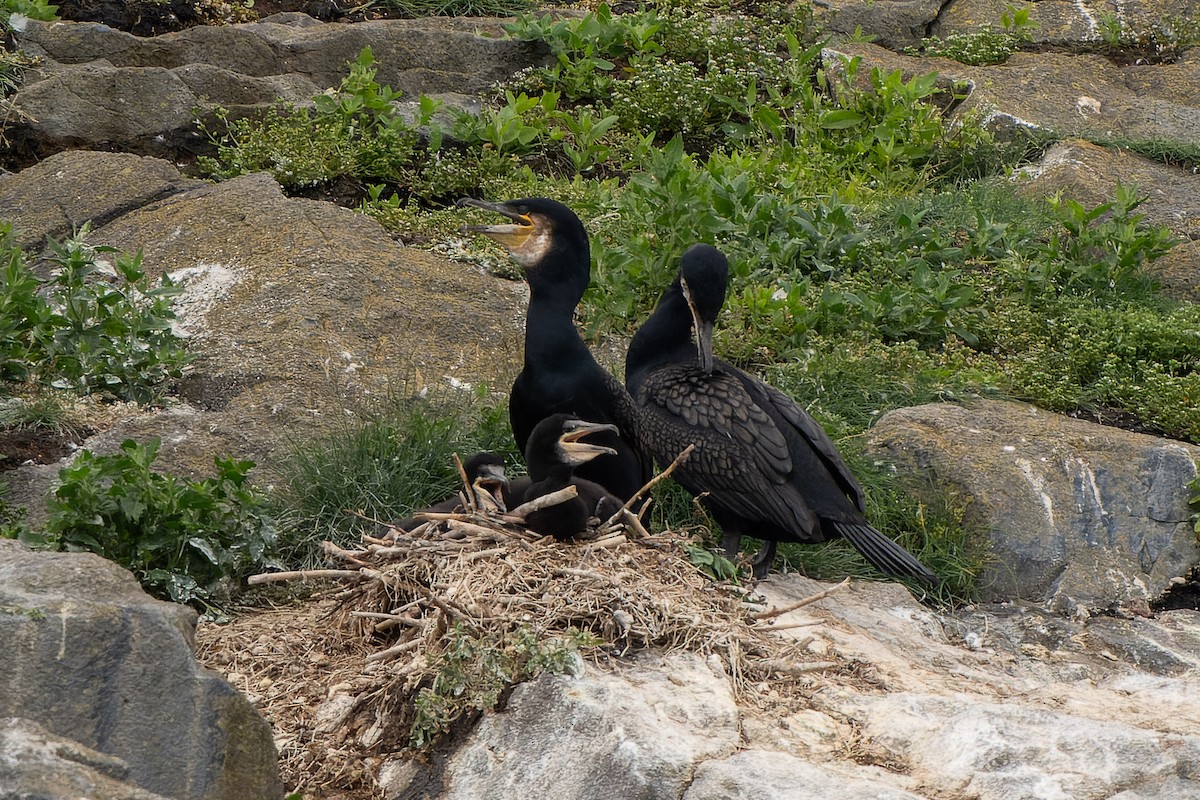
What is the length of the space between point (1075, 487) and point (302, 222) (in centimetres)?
415

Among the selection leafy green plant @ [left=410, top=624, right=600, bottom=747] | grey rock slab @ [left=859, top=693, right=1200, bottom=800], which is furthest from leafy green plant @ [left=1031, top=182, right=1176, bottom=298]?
leafy green plant @ [left=410, top=624, right=600, bottom=747]

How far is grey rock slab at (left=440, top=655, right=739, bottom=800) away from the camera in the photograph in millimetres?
3367

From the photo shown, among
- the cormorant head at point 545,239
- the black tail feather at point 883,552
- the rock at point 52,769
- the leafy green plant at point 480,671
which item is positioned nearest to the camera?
the rock at point 52,769

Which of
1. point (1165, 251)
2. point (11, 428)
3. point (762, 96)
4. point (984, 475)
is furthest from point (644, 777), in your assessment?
point (762, 96)

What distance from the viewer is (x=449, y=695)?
383 cm

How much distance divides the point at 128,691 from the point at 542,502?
5.32 feet

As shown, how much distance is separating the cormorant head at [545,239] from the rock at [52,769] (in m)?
3.13

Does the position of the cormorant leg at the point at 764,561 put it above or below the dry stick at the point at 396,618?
below

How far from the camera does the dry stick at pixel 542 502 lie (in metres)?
4.43

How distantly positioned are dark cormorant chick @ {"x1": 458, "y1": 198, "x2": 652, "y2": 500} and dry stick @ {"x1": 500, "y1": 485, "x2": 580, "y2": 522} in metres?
0.92

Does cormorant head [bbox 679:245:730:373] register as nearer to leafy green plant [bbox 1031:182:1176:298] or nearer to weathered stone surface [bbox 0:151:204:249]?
leafy green plant [bbox 1031:182:1176:298]

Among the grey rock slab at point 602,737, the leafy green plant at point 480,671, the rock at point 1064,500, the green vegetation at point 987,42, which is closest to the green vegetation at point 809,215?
→ the rock at point 1064,500

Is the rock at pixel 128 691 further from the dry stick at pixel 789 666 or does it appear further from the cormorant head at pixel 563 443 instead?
the cormorant head at pixel 563 443

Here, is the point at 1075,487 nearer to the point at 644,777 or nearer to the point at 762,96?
the point at 644,777
